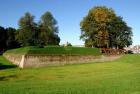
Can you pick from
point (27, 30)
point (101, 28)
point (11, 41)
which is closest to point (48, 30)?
point (27, 30)

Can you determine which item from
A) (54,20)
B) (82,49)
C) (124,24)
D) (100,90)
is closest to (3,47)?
(54,20)

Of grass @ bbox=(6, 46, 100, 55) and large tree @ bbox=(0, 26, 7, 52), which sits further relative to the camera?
large tree @ bbox=(0, 26, 7, 52)

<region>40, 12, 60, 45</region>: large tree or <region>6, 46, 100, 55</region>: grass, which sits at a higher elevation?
<region>40, 12, 60, 45</region>: large tree

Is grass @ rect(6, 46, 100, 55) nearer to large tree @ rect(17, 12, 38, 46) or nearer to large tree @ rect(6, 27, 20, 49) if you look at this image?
large tree @ rect(17, 12, 38, 46)

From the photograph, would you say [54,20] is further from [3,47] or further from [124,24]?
[124,24]

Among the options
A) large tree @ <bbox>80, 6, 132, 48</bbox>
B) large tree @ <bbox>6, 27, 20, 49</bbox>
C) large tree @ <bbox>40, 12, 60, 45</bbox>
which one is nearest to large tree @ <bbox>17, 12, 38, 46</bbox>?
large tree @ <bbox>40, 12, 60, 45</bbox>

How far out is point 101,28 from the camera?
62094 millimetres

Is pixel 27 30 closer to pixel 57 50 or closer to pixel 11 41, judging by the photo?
pixel 11 41

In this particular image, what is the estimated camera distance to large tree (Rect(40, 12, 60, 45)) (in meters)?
91.9

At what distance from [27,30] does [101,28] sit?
105 feet

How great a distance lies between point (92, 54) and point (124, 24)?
23.8m

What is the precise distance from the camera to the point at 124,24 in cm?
7075

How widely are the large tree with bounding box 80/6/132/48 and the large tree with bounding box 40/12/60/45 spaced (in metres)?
27.3

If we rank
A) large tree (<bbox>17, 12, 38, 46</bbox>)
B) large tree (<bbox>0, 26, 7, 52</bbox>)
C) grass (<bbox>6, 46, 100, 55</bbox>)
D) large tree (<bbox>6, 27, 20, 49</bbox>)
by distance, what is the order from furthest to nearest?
1. large tree (<bbox>6, 27, 20, 49</bbox>)
2. large tree (<bbox>0, 26, 7, 52</bbox>)
3. large tree (<bbox>17, 12, 38, 46</bbox>)
4. grass (<bbox>6, 46, 100, 55</bbox>)
